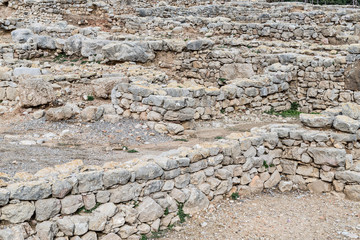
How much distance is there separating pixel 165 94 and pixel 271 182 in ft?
12.5

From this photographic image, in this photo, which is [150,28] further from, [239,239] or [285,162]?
[239,239]

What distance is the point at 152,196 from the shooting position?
258 inches

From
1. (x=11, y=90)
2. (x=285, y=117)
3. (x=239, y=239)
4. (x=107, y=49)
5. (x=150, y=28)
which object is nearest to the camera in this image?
(x=239, y=239)

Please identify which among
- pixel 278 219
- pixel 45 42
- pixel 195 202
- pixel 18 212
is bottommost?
pixel 278 219

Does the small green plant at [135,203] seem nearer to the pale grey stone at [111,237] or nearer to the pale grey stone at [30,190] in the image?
the pale grey stone at [111,237]

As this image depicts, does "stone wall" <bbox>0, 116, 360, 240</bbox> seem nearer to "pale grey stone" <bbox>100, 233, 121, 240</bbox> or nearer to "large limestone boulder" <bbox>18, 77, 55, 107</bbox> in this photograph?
"pale grey stone" <bbox>100, 233, 121, 240</bbox>

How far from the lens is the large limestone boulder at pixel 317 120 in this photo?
8.57 meters

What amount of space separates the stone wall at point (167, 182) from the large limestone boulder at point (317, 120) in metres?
0.25

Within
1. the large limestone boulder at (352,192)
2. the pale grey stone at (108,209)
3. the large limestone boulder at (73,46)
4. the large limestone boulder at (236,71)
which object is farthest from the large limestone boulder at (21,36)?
the large limestone boulder at (352,192)

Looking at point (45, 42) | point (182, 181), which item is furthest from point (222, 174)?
point (45, 42)

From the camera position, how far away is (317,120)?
28.5 feet

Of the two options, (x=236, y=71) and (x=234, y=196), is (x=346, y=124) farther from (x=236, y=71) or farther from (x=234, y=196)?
(x=236, y=71)

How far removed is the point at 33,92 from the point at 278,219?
25.4 feet

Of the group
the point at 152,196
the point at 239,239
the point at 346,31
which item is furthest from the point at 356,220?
the point at 346,31
